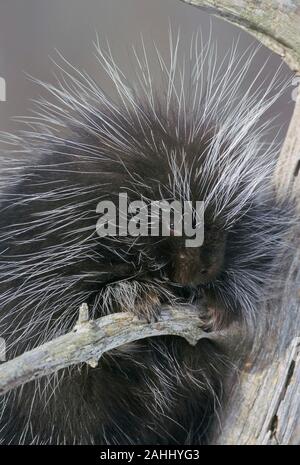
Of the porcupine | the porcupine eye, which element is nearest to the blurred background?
the porcupine

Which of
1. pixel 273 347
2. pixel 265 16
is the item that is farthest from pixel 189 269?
pixel 265 16

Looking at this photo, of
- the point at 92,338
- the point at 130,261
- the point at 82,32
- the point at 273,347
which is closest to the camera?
the point at 92,338

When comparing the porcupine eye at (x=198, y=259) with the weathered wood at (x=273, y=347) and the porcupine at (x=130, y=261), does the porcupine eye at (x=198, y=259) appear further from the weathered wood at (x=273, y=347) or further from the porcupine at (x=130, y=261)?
the weathered wood at (x=273, y=347)

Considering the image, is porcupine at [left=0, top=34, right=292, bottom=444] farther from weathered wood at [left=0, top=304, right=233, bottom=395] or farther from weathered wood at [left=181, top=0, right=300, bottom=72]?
weathered wood at [left=181, top=0, right=300, bottom=72]

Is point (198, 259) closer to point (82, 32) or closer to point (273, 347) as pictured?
point (273, 347)

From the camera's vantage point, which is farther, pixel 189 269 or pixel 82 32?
pixel 82 32

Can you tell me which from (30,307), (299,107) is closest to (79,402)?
(30,307)

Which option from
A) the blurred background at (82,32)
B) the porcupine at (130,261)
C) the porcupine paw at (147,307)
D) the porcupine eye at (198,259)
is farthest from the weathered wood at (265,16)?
the blurred background at (82,32)
